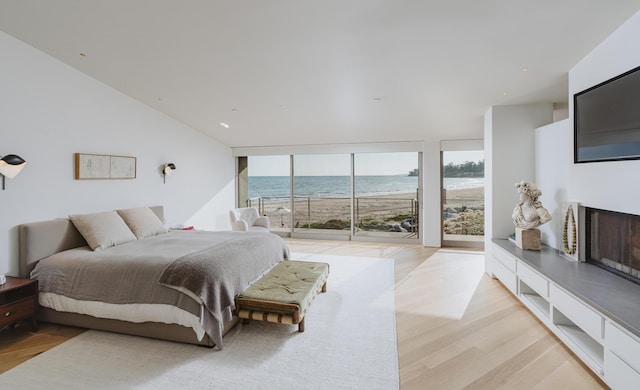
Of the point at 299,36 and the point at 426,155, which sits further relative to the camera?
the point at 426,155

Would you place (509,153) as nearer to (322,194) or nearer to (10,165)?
(322,194)

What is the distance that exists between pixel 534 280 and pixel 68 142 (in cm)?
512

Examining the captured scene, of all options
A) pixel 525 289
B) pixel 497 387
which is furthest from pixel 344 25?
pixel 525 289

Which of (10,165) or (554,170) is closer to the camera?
(10,165)

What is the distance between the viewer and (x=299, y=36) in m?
2.90

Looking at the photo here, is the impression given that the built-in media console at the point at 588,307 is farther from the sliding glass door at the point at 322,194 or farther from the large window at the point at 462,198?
the sliding glass door at the point at 322,194

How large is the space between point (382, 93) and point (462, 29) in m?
1.55

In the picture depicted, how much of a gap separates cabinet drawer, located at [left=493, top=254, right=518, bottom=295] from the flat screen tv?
135cm

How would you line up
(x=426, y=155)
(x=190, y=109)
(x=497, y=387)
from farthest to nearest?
(x=426, y=155) → (x=190, y=109) → (x=497, y=387)

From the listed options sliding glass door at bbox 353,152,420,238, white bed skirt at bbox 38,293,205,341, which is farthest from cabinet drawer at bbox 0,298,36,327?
sliding glass door at bbox 353,152,420,238

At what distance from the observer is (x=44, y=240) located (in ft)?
10.5

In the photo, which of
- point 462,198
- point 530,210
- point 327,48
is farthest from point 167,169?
point 462,198

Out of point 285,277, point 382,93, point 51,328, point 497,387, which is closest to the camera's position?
point 497,387

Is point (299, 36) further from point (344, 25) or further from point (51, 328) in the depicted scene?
point (51, 328)
